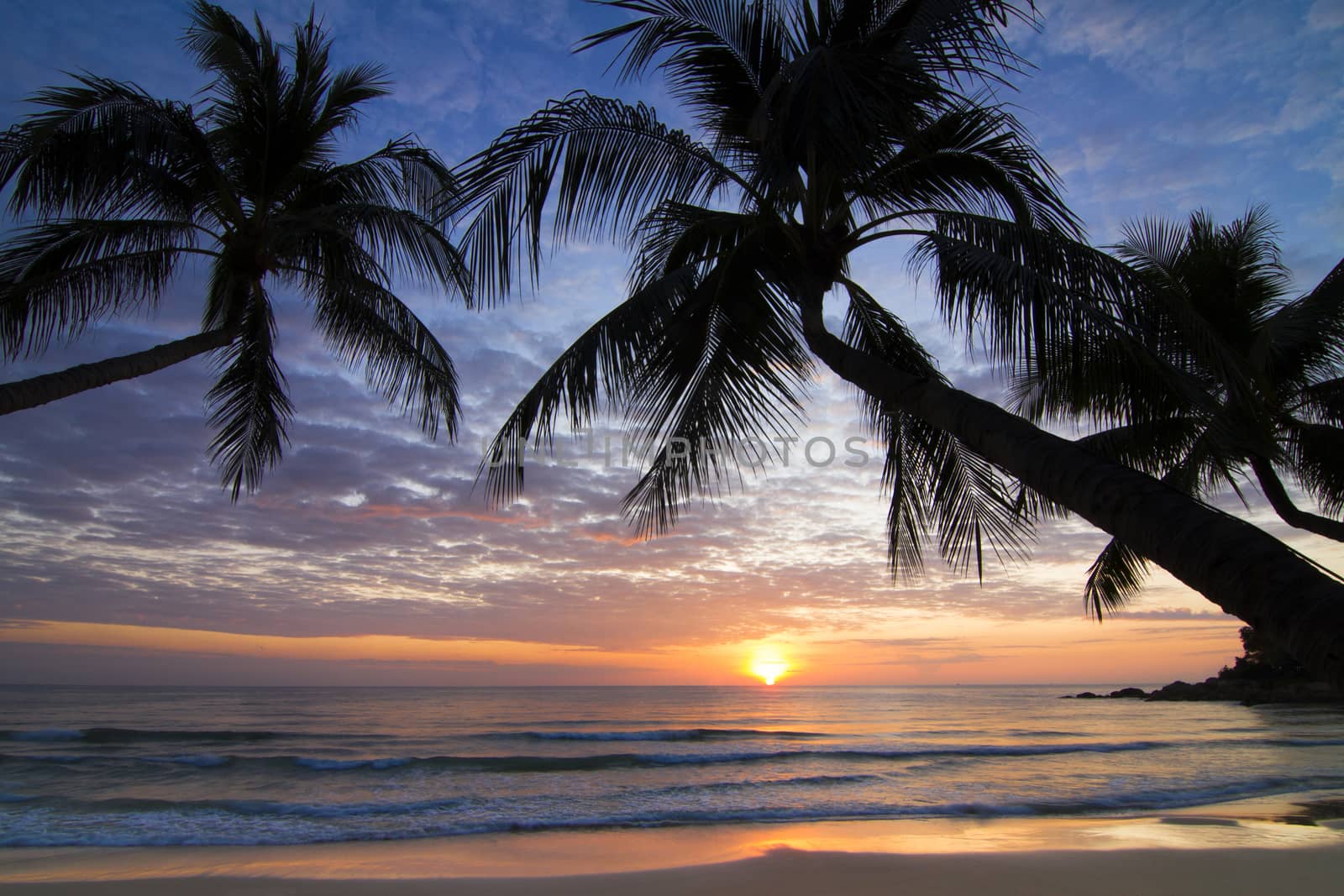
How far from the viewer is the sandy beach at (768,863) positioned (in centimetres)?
605

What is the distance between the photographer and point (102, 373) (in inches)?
224

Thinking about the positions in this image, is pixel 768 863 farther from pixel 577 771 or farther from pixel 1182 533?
pixel 577 771

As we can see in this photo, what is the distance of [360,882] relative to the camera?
624cm

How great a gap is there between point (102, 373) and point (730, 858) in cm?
676


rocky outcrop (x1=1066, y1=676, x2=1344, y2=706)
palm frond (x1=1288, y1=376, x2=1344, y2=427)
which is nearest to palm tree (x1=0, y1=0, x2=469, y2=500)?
palm frond (x1=1288, y1=376, x2=1344, y2=427)

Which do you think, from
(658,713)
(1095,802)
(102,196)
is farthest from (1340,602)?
(658,713)

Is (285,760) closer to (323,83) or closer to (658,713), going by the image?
(323,83)

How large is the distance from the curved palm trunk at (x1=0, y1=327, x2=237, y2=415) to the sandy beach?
391 cm

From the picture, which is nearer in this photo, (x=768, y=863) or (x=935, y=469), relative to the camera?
(x=935, y=469)

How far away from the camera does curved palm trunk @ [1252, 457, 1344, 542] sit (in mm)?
8766

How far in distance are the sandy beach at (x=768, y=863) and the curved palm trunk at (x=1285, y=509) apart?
3.29 meters

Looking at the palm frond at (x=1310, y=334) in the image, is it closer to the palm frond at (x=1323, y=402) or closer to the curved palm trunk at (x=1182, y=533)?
the palm frond at (x=1323, y=402)

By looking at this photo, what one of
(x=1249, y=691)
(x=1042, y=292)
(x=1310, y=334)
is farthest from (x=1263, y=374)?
(x=1249, y=691)

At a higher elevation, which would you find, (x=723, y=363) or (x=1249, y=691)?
(x=723, y=363)
